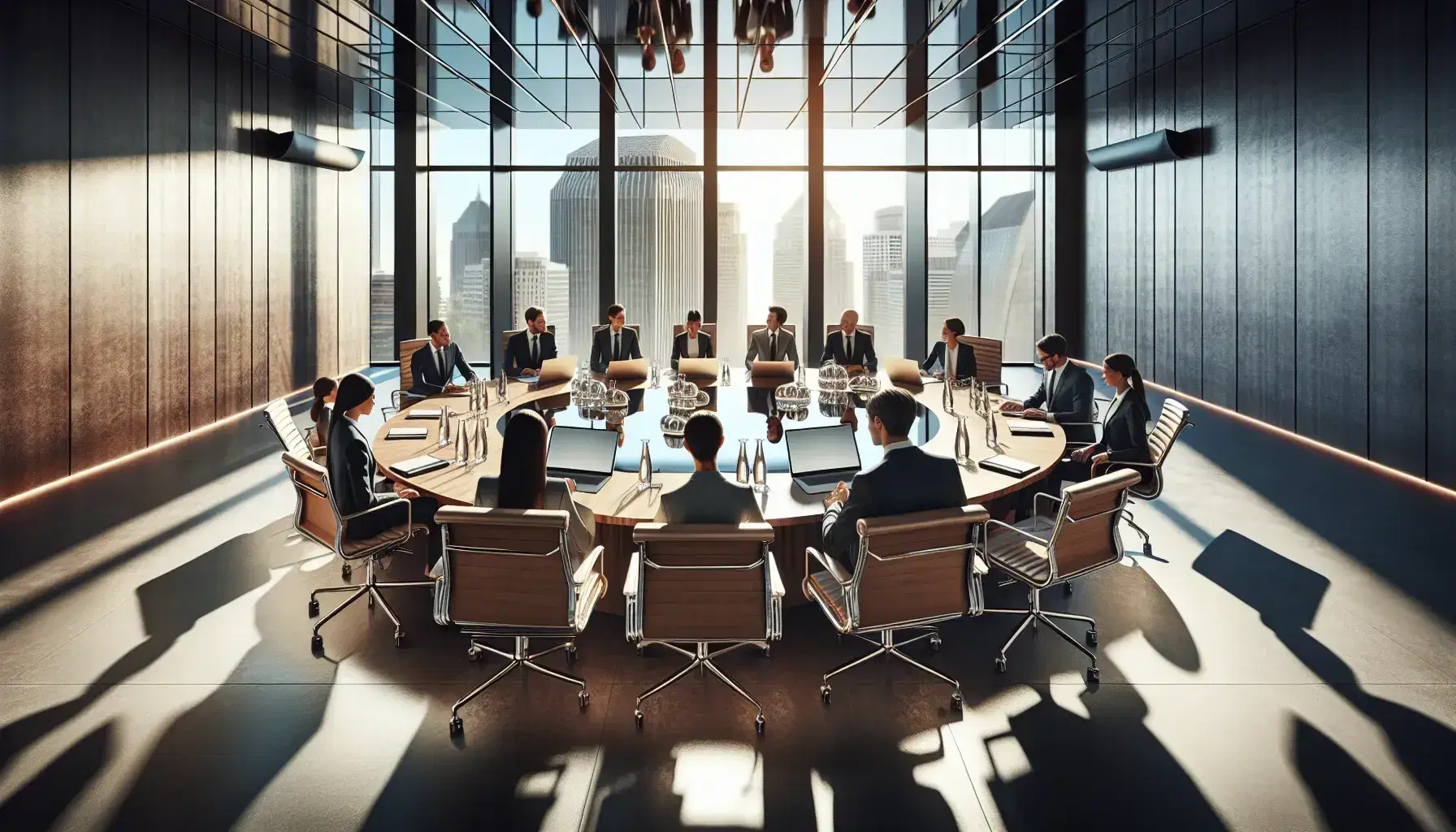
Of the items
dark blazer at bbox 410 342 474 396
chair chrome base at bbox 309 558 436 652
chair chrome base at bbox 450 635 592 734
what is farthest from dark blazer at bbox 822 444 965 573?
dark blazer at bbox 410 342 474 396

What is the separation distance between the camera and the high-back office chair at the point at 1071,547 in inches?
132

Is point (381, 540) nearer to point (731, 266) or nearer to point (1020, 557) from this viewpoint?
point (1020, 557)

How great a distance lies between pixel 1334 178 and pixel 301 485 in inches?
338

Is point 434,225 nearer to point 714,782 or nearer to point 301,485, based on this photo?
point 301,485

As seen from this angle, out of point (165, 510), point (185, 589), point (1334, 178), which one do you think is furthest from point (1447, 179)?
point (165, 510)

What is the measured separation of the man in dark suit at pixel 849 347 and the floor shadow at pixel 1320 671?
12.3ft

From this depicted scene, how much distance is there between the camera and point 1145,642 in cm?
386

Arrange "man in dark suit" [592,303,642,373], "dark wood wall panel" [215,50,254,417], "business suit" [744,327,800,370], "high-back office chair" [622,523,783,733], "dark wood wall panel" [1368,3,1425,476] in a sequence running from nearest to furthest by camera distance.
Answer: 1. "high-back office chair" [622,523,783,733]
2. "dark wood wall panel" [1368,3,1425,476]
3. "man in dark suit" [592,303,642,373]
4. "business suit" [744,327,800,370]
5. "dark wood wall panel" [215,50,254,417]

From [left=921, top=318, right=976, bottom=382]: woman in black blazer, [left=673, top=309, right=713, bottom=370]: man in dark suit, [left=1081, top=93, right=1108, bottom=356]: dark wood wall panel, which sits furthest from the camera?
[left=1081, top=93, right=1108, bottom=356]: dark wood wall panel

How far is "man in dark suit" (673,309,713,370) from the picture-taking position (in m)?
8.56

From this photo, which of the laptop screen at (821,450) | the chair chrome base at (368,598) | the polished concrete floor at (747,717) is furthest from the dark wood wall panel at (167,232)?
the laptop screen at (821,450)

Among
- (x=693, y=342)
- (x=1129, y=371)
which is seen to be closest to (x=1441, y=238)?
(x=1129, y=371)

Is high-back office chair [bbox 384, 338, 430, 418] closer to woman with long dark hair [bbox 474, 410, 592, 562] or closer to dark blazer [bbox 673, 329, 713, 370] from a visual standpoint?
dark blazer [bbox 673, 329, 713, 370]

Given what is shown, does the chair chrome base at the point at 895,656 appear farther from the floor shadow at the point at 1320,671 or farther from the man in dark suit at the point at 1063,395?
the man in dark suit at the point at 1063,395
